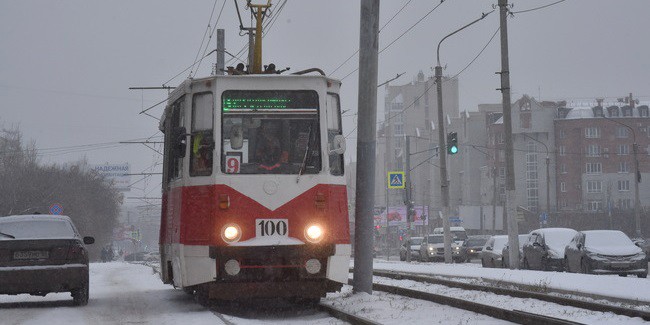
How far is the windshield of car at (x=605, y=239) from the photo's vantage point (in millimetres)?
28184

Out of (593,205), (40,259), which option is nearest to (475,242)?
(40,259)

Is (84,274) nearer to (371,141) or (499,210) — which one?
(371,141)

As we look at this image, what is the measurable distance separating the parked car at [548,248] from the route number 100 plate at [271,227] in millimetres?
19910

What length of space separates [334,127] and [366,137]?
7.44 ft

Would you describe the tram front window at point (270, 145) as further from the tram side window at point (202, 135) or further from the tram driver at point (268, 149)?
the tram side window at point (202, 135)

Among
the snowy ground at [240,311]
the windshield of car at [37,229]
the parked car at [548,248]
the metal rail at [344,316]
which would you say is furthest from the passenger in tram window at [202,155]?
the parked car at [548,248]

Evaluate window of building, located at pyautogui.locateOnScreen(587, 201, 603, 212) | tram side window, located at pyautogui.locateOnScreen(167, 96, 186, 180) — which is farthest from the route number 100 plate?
window of building, located at pyautogui.locateOnScreen(587, 201, 603, 212)

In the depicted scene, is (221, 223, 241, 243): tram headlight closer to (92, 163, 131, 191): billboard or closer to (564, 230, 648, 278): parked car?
(564, 230, 648, 278): parked car

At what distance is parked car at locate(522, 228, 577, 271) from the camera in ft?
104

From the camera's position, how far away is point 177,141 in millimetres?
13320

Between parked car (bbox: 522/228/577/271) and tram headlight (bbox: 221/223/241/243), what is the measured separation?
66.5 feet

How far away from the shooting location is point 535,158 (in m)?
119

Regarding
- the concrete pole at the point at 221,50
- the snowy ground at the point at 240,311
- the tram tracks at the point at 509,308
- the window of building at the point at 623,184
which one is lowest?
the snowy ground at the point at 240,311

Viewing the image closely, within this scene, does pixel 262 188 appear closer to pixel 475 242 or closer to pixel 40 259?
pixel 40 259
